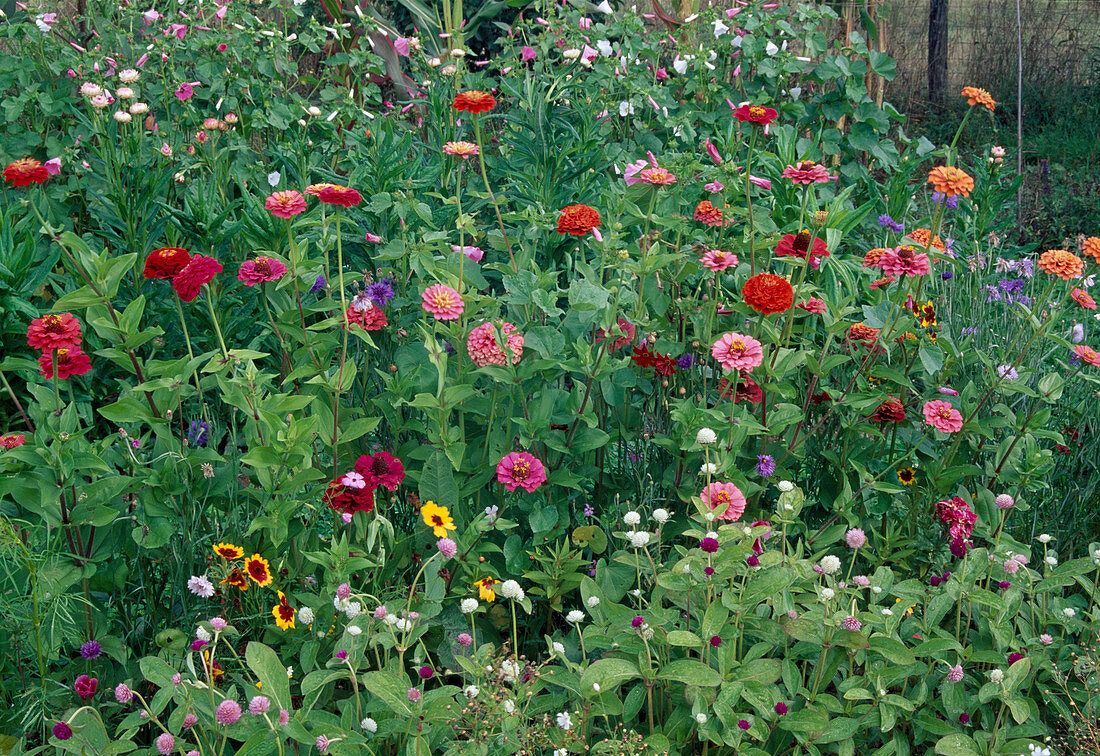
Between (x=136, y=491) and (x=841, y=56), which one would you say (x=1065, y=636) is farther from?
(x=841, y=56)

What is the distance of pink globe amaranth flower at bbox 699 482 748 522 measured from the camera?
165 centimetres

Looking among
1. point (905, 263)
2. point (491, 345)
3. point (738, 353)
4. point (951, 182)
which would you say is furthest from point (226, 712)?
point (951, 182)

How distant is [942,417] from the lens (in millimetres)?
1956

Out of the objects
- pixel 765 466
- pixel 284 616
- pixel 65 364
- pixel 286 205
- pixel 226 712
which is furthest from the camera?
pixel 765 466

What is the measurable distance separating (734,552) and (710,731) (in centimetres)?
29

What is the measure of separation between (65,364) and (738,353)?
1.30 metres

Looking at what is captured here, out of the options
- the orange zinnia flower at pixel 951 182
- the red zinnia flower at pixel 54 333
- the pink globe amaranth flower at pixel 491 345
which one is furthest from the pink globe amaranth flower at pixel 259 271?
the orange zinnia flower at pixel 951 182

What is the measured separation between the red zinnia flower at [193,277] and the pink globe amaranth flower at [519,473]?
0.65m

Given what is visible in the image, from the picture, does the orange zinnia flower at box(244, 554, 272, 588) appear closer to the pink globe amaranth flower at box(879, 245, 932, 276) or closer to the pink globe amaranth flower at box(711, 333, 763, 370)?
the pink globe amaranth flower at box(711, 333, 763, 370)

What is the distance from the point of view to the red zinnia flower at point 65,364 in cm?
167

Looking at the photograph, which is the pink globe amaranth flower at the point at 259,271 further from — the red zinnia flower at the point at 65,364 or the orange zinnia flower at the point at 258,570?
the orange zinnia flower at the point at 258,570

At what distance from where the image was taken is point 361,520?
1.81m

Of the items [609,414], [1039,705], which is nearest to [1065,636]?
[1039,705]

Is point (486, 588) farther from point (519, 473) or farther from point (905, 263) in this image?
point (905, 263)
